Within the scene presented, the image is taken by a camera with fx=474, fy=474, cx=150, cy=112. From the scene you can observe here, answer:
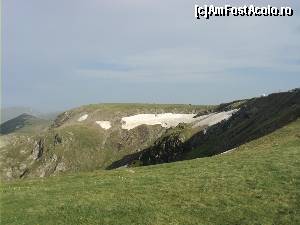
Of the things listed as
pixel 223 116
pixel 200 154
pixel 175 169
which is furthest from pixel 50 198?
pixel 223 116

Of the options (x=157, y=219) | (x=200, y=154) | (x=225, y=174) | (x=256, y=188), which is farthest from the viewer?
(x=200, y=154)

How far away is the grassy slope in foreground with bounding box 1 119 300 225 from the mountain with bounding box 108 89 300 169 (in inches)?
1419

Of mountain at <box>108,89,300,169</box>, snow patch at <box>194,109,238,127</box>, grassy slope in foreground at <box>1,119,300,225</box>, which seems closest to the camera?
grassy slope in foreground at <box>1,119,300,225</box>

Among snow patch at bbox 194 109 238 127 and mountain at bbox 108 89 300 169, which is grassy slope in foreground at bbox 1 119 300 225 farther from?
snow patch at bbox 194 109 238 127

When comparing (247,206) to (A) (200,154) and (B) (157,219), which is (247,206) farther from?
(A) (200,154)

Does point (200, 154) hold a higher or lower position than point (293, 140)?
lower

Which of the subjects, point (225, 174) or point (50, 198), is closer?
point (50, 198)

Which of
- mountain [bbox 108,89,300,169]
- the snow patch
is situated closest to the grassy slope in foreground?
mountain [bbox 108,89,300,169]

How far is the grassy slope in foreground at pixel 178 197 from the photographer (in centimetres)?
3584

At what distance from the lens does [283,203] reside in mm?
37250

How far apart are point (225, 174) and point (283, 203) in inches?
367

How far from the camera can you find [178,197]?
132ft

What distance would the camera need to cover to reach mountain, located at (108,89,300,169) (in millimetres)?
94250

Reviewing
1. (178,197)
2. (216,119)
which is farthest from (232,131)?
(178,197)
